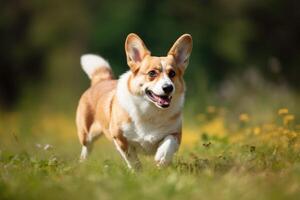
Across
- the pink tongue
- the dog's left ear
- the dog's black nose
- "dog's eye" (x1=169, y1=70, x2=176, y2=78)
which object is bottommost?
the pink tongue

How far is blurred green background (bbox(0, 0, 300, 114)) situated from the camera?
62.4 ft

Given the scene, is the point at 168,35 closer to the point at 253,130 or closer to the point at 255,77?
the point at 255,77

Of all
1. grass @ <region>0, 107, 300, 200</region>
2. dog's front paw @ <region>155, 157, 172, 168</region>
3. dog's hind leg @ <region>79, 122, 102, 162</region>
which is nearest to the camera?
grass @ <region>0, 107, 300, 200</region>

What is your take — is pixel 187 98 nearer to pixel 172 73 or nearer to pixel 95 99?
pixel 95 99

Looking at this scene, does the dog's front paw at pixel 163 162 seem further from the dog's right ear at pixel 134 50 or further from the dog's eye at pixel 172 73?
the dog's right ear at pixel 134 50

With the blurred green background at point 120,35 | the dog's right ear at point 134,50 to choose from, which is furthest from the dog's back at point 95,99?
the blurred green background at point 120,35

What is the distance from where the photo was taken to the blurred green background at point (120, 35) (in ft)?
62.4

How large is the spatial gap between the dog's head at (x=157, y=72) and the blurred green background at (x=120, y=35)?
10.3 metres

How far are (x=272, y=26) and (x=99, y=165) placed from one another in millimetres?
13874

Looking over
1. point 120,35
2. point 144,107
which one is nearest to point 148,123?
point 144,107

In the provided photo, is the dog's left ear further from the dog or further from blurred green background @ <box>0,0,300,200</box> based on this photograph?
blurred green background @ <box>0,0,300,200</box>

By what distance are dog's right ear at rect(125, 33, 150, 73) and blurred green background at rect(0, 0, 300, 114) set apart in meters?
10.3

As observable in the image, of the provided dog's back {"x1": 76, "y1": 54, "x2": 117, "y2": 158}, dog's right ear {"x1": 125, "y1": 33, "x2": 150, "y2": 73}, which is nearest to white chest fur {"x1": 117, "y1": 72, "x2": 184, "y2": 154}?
dog's right ear {"x1": 125, "y1": 33, "x2": 150, "y2": 73}

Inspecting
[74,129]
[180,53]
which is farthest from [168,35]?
[180,53]
